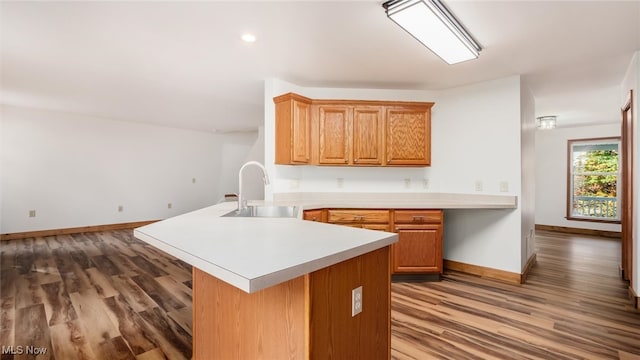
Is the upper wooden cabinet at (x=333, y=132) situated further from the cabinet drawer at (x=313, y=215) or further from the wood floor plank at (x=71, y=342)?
the wood floor plank at (x=71, y=342)

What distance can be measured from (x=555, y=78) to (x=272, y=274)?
156 inches

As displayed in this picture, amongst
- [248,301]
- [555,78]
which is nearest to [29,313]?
[248,301]

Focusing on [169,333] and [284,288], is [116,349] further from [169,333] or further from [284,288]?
[284,288]

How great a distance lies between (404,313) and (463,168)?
2000mm

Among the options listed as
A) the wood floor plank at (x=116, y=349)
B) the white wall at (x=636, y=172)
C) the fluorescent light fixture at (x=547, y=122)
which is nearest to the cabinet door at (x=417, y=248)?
the white wall at (x=636, y=172)

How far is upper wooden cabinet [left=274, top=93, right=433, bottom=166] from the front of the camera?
3.51 meters

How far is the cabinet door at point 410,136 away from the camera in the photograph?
139 inches

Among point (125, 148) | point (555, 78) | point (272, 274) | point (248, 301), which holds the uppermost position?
point (555, 78)

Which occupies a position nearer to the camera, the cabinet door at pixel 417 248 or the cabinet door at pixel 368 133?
the cabinet door at pixel 417 248

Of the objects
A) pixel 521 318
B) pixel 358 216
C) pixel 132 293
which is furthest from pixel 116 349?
pixel 521 318

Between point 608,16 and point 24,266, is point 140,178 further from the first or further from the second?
point 608,16

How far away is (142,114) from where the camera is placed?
554 centimetres

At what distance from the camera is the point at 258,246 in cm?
112

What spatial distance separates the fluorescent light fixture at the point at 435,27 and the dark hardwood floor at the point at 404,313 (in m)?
2.16
